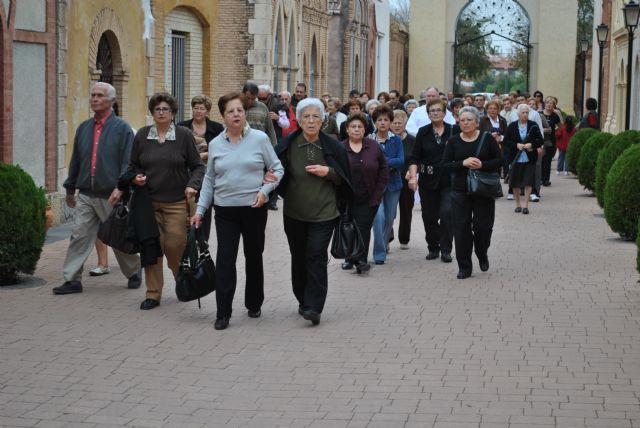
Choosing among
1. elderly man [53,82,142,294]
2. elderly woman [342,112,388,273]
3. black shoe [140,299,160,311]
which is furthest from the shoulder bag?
elderly woman [342,112,388,273]

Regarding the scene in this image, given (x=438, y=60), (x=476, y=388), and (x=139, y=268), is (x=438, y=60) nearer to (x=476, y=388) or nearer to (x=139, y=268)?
(x=139, y=268)

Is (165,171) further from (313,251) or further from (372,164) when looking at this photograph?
(372,164)

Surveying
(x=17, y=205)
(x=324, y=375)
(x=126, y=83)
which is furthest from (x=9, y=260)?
(x=126, y=83)

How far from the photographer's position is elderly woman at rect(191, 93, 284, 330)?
375 inches

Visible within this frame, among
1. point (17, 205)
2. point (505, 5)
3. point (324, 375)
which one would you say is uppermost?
point (505, 5)

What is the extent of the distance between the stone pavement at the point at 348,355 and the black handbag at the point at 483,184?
846mm

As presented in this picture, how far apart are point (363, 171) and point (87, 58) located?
686 cm

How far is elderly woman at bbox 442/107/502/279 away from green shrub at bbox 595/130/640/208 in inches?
234

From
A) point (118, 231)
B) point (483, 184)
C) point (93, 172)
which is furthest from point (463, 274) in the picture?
point (93, 172)

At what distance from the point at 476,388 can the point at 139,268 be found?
4.69 meters

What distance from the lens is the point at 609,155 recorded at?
18.4m

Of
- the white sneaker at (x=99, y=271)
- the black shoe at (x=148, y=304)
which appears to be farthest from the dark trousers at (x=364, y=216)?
the black shoe at (x=148, y=304)

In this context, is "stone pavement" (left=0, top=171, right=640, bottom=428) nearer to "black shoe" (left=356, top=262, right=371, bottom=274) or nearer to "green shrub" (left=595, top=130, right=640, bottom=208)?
"black shoe" (left=356, top=262, right=371, bottom=274)

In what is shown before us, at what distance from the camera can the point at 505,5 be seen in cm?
5494
